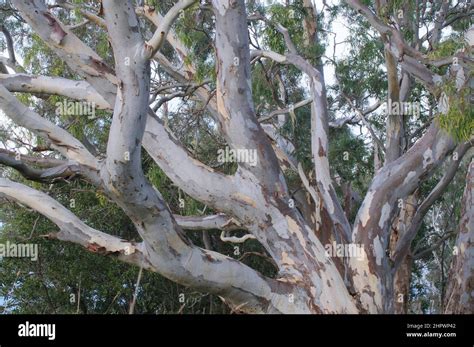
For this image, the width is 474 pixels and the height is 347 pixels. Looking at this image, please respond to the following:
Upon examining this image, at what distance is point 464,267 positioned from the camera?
7.55 metres

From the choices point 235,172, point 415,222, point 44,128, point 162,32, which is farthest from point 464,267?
point 162,32

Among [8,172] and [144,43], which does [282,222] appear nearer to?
[144,43]

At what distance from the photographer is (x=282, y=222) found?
6.16 m

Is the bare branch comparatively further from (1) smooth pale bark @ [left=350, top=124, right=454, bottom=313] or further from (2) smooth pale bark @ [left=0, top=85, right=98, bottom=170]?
(1) smooth pale bark @ [left=350, top=124, right=454, bottom=313]

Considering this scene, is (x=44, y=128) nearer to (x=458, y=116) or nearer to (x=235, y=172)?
(x=235, y=172)

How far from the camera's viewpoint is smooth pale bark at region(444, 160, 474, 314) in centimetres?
748

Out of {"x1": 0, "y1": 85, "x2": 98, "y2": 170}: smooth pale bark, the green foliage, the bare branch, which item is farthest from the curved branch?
the bare branch

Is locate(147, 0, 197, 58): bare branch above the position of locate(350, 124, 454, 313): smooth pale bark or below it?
above

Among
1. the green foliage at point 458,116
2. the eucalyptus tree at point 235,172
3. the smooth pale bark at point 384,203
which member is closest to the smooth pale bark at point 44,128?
the eucalyptus tree at point 235,172

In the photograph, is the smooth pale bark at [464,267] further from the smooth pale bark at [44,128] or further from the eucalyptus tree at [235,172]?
the smooth pale bark at [44,128]

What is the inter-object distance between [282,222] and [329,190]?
130cm

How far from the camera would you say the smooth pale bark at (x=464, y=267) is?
7.48m
